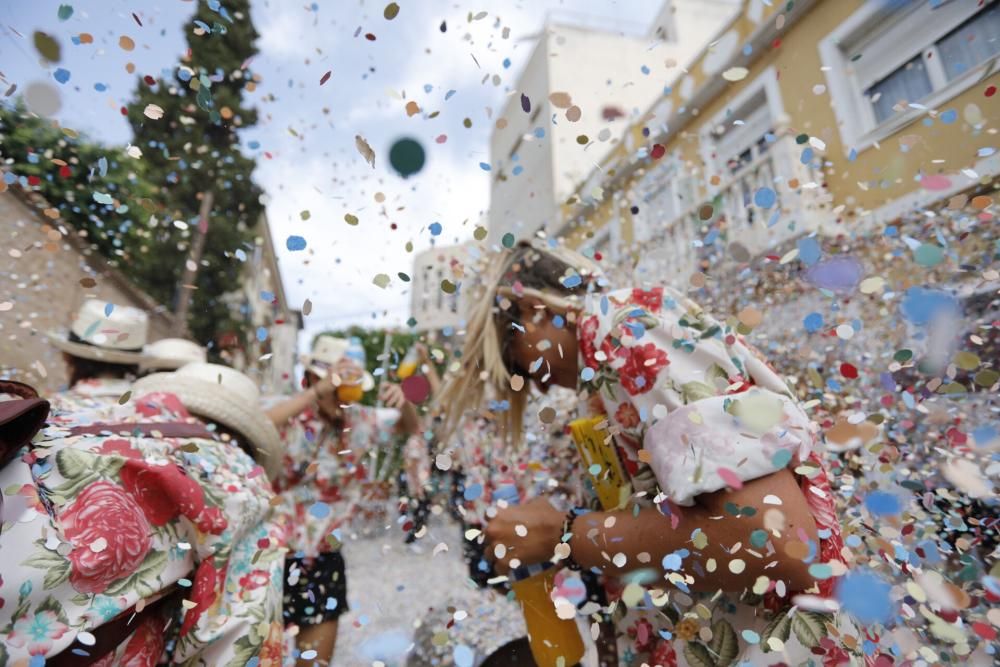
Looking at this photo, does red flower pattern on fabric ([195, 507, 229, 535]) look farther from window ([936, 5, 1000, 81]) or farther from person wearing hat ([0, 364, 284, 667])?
window ([936, 5, 1000, 81])

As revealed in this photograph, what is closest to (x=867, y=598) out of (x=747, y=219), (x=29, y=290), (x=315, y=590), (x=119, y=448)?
(x=119, y=448)

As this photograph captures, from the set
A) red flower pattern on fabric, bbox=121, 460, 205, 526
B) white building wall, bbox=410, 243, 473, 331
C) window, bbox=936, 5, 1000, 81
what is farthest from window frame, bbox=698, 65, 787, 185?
red flower pattern on fabric, bbox=121, 460, 205, 526

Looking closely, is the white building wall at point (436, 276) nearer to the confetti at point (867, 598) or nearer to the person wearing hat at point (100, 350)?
the confetti at point (867, 598)

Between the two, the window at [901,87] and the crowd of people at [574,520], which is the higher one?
the window at [901,87]

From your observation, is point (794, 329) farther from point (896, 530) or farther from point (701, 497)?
point (701, 497)

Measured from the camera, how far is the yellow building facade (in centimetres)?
338

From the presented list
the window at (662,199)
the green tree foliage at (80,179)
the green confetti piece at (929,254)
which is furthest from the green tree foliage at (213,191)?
the green confetti piece at (929,254)

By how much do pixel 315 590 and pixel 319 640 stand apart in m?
0.20

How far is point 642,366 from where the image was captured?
112 cm

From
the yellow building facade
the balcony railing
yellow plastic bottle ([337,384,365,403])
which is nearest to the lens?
yellow plastic bottle ([337,384,365,403])

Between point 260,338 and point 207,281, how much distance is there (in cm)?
1241

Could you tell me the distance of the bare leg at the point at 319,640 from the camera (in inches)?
85.3

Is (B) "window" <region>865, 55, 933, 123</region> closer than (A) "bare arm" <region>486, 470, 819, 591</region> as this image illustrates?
No

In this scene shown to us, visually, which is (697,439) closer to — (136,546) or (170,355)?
(136,546)
